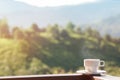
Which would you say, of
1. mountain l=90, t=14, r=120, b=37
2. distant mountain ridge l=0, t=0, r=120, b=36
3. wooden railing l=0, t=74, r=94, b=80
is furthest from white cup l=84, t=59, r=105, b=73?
mountain l=90, t=14, r=120, b=37

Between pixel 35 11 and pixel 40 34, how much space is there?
498 mm

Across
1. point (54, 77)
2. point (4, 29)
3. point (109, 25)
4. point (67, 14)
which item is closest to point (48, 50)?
point (67, 14)

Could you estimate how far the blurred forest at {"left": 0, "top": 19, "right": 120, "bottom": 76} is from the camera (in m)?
5.14

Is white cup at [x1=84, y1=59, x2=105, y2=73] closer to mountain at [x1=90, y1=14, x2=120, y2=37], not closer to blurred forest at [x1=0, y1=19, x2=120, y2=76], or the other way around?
blurred forest at [x1=0, y1=19, x2=120, y2=76]

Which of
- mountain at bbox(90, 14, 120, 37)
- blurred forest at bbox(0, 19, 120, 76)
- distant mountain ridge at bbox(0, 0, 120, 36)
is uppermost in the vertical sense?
distant mountain ridge at bbox(0, 0, 120, 36)

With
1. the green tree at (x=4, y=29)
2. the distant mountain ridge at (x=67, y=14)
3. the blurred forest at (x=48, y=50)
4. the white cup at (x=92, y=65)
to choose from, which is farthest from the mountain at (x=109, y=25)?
the white cup at (x=92, y=65)

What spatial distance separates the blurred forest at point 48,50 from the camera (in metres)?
5.14

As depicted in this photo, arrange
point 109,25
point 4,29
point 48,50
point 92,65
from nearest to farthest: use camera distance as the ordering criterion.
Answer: point 92,65, point 4,29, point 48,50, point 109,25

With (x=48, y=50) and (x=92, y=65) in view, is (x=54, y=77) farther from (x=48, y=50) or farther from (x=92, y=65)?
(x=48, y=50)

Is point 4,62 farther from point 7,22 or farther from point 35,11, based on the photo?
point 35,11

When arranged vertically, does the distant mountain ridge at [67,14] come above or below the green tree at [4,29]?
above

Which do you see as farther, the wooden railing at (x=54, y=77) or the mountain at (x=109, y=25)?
the mountain at (x=109, y=25)

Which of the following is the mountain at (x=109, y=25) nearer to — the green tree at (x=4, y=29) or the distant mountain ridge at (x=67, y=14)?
the distant mountain ridge at (x=67, y=14)

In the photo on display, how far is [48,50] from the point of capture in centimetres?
523
